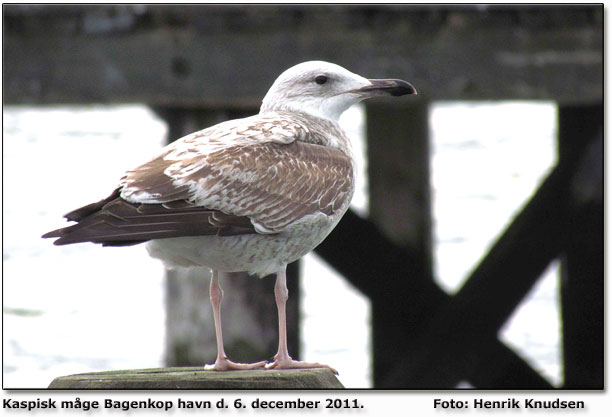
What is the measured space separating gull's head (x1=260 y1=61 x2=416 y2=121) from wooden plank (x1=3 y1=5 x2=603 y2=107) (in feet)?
2.57

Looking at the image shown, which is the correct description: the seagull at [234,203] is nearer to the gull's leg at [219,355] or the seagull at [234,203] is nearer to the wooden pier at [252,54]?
the gull's leg at [219,355]

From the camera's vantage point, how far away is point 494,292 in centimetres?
912

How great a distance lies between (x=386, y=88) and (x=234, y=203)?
128 centimetres

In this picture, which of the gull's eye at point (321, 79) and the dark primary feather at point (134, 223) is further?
the gull's eye at point (321, 79)

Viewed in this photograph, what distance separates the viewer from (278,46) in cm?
689

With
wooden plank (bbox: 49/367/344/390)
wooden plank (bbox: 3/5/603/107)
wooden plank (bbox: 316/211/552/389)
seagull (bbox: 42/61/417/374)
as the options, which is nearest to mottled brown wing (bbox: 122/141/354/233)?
seagull (bbox: 42/61/417/374)

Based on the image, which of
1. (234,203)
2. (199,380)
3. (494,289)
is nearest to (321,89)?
(234,203)

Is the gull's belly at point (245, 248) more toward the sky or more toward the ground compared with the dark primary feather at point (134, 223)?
more toward the ground

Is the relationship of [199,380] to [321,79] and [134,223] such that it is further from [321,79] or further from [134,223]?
[321,79]

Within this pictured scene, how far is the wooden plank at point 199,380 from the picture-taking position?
4613 mm

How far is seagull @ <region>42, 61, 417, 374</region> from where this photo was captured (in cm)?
484

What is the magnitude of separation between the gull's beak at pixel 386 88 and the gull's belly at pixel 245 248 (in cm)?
92

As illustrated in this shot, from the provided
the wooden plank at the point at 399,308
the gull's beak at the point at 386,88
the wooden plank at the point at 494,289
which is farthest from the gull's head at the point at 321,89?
the wooden plank at the point at 494,289

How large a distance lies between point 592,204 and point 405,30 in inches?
101
